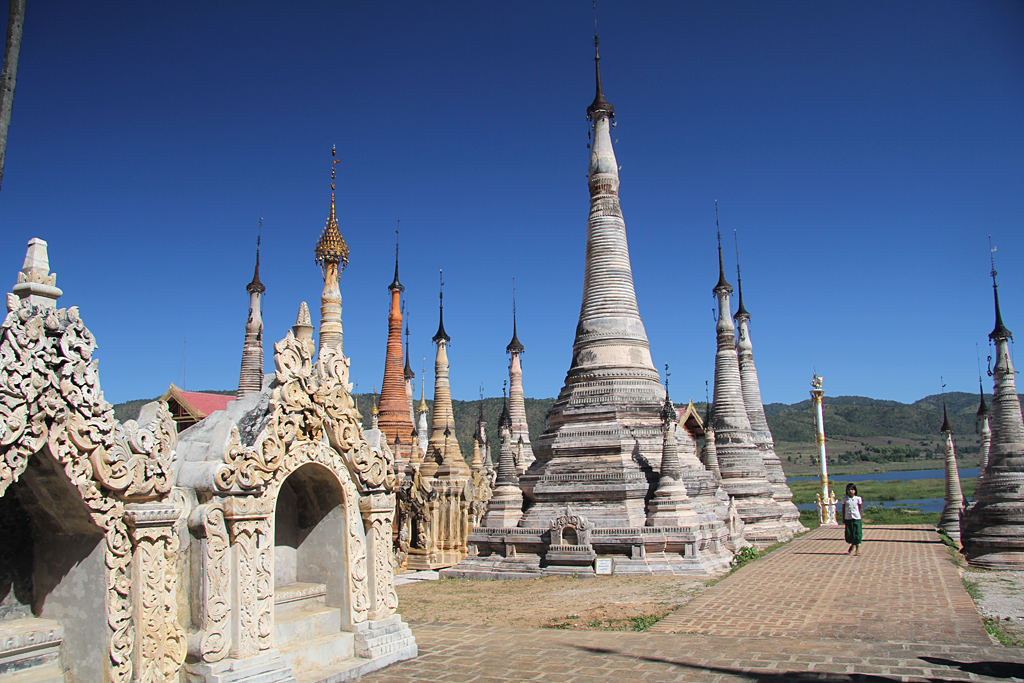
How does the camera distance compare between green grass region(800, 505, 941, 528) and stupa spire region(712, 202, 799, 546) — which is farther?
green grass region(800, 505, 941, 528)

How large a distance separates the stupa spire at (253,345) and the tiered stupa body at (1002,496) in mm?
25421

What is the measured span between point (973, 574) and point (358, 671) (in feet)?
54.2

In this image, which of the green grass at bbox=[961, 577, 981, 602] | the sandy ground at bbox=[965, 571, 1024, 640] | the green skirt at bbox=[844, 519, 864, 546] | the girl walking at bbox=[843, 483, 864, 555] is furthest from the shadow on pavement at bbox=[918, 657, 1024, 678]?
the green skirt at bbox=[844, 519, 864, 546]

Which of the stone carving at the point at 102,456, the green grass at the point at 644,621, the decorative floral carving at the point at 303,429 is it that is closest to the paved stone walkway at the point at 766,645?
the green grass at the point at 644,621

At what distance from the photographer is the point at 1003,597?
14.7 m

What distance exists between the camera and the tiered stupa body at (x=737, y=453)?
29.0 meters

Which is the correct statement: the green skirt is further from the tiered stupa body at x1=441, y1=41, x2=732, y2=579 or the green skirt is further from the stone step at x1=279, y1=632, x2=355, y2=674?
the stone step at x1=279, y1=632, x2=355, y2=674

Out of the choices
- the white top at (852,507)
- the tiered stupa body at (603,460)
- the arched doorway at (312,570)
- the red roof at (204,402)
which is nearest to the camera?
the arched doorway at (312,570)

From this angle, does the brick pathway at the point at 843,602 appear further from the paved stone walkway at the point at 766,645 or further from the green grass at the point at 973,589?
the green grass at the point at 973,589

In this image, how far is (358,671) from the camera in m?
8.09

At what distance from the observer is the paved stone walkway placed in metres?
7.73

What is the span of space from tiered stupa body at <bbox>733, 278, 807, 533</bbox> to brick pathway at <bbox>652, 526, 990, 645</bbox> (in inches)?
439

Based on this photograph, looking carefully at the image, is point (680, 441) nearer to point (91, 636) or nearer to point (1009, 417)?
point (1009, 417)

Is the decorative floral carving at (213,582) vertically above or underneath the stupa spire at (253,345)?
underneath
